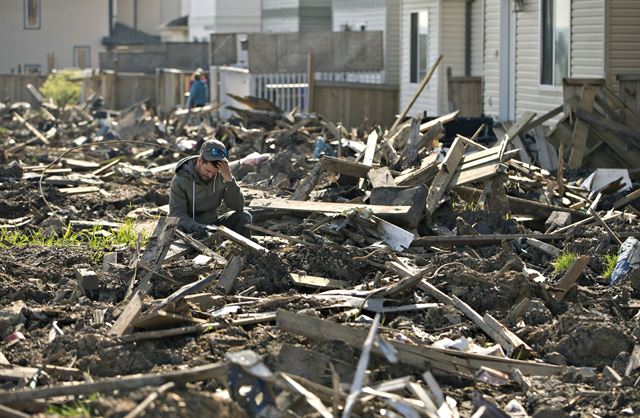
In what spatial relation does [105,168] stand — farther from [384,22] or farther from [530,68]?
[384,22]

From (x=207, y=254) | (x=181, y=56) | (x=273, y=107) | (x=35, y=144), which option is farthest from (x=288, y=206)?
(x=181, y=56)

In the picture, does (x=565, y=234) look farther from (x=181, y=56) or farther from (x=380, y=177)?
(x=181, y=56)

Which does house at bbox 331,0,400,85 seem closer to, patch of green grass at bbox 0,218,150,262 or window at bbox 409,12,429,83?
window at bbox 409,12,429,83

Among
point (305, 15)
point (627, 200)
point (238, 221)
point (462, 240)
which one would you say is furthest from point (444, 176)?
point (305, 15)

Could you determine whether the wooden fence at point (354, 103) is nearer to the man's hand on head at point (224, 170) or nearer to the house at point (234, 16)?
the man's hand on head at point (224, 170)

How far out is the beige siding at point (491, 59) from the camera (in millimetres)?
25453

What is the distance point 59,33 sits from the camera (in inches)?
2504

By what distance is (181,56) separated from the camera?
2079 inches

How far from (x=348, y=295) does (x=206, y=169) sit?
301 cm

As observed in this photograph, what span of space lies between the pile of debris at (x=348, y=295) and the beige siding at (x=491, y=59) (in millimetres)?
8071

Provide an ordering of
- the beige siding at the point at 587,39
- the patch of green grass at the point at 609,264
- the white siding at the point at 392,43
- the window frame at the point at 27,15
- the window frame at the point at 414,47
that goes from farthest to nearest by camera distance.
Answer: the window frame at the point at 27,15 < the white siding at the point at 392,43 < the window frame at the point at 414,47 < the beige siding at the point at 587,39 < the patch of green grass at the point at 609,264

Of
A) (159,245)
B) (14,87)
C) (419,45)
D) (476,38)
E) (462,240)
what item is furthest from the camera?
(14,87)

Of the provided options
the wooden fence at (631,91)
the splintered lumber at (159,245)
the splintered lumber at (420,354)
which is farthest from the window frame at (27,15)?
the splintered lumber at (420,354)

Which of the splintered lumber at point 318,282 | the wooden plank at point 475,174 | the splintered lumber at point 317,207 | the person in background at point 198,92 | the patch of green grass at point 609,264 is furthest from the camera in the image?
the person in background at point 198,92
